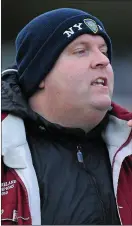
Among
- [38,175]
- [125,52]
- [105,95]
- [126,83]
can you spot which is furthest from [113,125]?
[126,83]

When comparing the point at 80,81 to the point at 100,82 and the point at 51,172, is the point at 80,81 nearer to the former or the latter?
the point at 100,82

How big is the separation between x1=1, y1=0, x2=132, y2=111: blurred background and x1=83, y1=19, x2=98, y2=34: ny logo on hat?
0.17 meters

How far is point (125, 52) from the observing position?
1.27 metres

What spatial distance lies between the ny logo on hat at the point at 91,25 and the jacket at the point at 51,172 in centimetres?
23

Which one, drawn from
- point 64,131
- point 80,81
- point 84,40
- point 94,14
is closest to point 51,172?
point 64,131

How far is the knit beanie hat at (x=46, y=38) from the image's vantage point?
2.90 ft

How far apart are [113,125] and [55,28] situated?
28cm

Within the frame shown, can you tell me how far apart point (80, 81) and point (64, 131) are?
0.40ft

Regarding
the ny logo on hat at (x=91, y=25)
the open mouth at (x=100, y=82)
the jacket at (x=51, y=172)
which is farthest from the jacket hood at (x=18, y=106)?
the ny logo on hat at (x=91, y=25)

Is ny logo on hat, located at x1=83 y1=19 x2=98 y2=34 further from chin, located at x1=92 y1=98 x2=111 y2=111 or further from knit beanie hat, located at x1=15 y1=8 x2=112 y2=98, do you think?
chin, located at x1=92 y1=98 x2=111 y2=111

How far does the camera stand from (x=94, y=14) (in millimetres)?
1149

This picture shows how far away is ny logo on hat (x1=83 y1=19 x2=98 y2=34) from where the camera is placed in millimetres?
894

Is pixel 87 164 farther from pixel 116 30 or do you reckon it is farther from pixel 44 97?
pixel 116 30

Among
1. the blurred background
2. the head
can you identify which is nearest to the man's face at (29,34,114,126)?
the head
